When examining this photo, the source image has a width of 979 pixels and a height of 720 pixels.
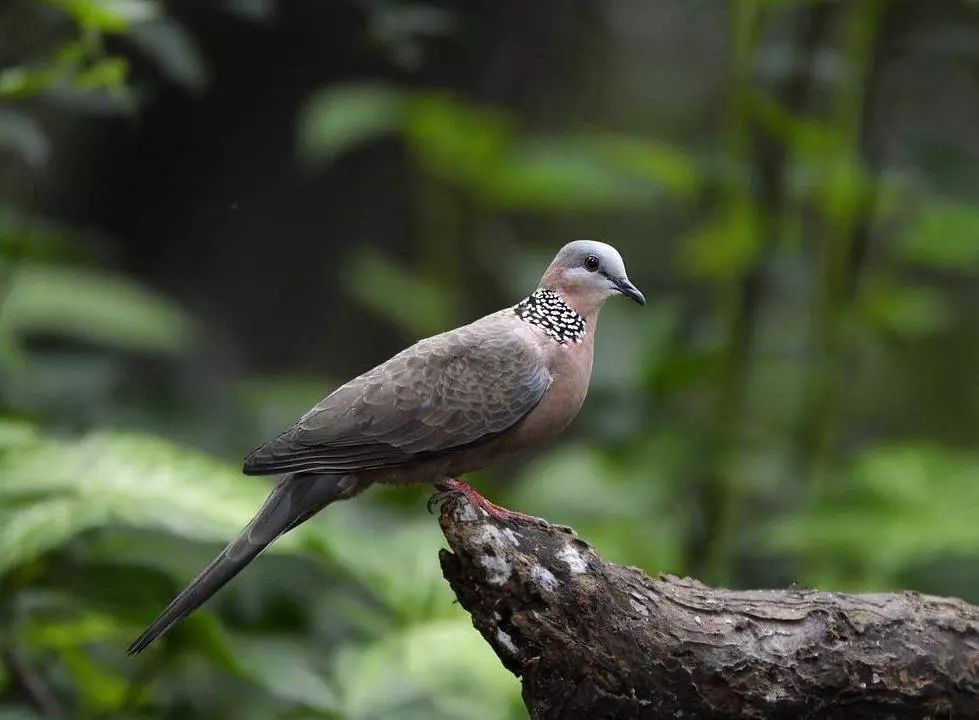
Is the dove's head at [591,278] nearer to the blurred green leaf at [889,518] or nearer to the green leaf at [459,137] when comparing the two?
the blurred green leaf at [889,518]

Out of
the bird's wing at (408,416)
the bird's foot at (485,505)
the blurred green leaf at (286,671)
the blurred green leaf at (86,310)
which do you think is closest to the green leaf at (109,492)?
the blurred green leaf at (286,671)

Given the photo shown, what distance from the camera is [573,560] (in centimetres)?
316

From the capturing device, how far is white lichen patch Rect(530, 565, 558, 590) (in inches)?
122

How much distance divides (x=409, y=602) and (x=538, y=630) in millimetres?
1748

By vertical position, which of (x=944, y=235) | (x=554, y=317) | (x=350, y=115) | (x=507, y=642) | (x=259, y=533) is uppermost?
(x=944, y=235)

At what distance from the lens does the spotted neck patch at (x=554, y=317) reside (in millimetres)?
3760

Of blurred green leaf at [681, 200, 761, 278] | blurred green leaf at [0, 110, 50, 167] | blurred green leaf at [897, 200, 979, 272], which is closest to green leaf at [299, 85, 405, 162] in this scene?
blurred green leaf at [681, 200, 761, 278]

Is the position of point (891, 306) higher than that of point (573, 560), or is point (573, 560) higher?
point (891, 306)

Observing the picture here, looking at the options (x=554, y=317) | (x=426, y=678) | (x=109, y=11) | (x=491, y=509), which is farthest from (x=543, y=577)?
(x=109, y=11)

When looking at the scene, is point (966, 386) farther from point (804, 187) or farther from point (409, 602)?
point (409, 602)

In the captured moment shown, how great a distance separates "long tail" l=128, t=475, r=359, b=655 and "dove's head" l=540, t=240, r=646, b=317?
2.68 feet

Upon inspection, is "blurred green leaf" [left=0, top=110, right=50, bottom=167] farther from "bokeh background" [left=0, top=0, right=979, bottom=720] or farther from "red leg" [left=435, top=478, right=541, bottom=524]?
"red leg" [left=435, top=478, right=541, bottom=524]

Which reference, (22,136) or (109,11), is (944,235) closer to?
(109,11)

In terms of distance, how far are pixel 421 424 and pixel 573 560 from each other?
2.00 ft
